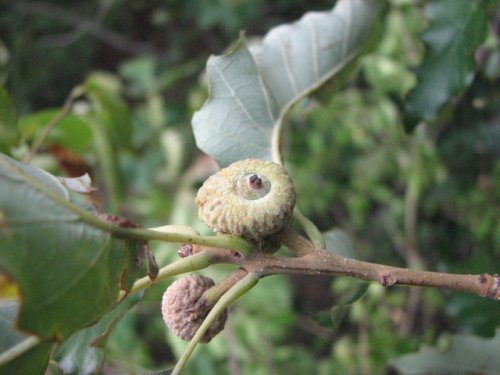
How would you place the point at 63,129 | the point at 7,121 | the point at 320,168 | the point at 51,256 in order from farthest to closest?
the point at 320,168 < the point at 63,129 < the point at 7,121 < the point at 51,256

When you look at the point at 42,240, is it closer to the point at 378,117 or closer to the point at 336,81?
the point at 336,81

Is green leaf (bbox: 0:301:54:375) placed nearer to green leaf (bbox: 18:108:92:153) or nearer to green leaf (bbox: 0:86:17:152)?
green leaf (bbox: 0:86:17:152)

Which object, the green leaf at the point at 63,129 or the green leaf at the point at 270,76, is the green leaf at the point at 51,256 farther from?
the green leaf at the point at 63,129

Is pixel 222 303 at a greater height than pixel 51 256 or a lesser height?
lesser

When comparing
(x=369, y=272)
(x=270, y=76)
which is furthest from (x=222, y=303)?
(x=270, y=76)

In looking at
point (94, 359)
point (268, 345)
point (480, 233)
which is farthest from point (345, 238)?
point (268, 345)

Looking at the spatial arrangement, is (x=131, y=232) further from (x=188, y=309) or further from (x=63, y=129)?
(x=63, y=129)
